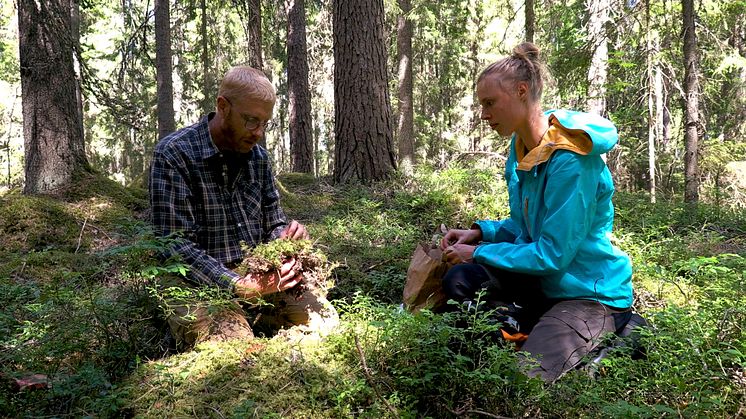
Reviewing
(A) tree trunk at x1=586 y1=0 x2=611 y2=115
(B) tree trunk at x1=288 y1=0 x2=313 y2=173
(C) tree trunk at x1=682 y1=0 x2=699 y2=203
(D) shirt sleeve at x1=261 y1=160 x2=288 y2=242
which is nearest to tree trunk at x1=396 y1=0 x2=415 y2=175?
(B) tree trunk at x1=288 y1=0 x2=313 y2=173

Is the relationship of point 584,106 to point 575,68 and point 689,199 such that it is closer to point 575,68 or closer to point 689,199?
point 575,68

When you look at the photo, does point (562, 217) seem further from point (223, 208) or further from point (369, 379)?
point (223, 208)

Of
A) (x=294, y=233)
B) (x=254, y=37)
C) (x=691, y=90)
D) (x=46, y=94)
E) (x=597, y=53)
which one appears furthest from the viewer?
(x=254, y=37)

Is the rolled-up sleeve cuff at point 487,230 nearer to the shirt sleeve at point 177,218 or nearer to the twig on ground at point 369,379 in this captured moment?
the twig on ground at point 369,379

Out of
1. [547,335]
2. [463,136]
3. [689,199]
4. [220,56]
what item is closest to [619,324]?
[547,335]

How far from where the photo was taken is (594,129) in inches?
109

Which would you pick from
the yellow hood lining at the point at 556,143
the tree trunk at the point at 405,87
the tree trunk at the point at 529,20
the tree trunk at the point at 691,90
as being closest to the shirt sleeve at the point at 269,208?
the yellow hood lining at the point at 556,143

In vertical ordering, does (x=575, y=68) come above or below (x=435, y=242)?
above

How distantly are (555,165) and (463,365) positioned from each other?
1278mm

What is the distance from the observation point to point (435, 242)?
12.1 feet

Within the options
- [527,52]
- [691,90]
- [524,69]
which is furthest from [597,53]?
[524,69]

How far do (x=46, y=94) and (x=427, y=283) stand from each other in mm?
5659

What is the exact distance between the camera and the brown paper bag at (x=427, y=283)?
3275 mm

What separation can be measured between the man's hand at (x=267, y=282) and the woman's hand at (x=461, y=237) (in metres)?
1.12
